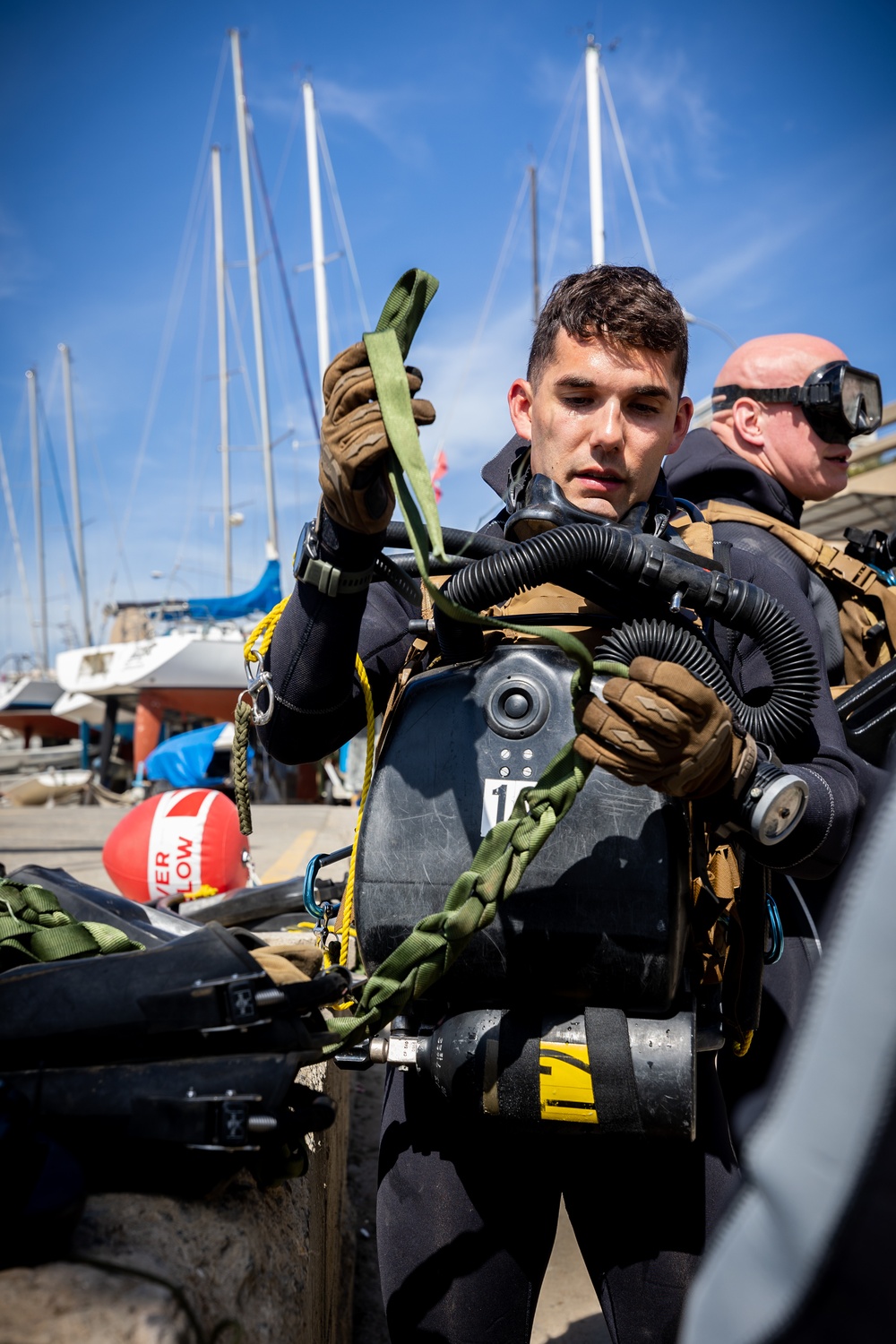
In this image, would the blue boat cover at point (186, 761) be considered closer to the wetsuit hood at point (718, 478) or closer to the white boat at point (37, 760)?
the white boat at point (37, 760)

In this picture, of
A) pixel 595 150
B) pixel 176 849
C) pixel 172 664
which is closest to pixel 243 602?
pixel 172 664

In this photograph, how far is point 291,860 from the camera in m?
7.70

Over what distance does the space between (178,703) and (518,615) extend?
21334 millimetres

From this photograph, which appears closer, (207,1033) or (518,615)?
(207,1033)

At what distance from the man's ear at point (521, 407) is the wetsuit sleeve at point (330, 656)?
0.45 metres

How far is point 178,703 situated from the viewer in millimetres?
21812

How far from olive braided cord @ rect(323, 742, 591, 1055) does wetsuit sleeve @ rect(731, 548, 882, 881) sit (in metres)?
0.38

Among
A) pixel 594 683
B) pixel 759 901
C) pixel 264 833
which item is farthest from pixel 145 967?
pixel 264 833

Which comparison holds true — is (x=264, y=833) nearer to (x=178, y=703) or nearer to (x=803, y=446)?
(x=803, y=446)

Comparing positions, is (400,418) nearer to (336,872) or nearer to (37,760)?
(336,872)

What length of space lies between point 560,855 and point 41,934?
736mm

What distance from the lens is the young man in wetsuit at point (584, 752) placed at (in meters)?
1.23

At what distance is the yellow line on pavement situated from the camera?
21.7 feet

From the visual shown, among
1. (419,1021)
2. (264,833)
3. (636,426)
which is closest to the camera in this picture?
(419,1021)
